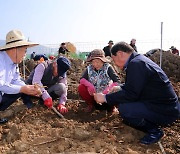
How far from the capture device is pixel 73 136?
335 centimetres

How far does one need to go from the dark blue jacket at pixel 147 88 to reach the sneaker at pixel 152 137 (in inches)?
9.1

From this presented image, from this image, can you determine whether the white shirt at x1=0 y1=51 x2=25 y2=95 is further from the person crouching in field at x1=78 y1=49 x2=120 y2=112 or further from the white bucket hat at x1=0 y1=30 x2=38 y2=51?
the person crouching in field at x1=78 y1=49 x2=120 y2=112

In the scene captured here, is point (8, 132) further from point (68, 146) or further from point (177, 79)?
point (177, 79)

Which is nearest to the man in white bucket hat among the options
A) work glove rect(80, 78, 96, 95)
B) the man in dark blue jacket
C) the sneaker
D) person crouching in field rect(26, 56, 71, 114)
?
person crouching in field rect(26, 56, 71, 114)

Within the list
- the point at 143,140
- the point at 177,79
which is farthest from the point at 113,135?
the point at 177,79

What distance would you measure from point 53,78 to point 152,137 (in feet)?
6.57

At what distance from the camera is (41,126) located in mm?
3842

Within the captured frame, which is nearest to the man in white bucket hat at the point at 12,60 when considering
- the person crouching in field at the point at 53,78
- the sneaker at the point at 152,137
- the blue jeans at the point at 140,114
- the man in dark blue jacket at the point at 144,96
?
the person crouching in field at the point at 53,78

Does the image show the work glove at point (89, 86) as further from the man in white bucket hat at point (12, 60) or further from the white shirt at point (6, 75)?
the white shirt at point (6, 75)

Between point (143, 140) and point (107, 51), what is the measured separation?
935 cm

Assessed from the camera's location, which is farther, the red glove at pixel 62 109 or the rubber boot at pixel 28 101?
the rubber boot at pixel 28 101

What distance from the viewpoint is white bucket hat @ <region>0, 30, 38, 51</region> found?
3806 millimetres

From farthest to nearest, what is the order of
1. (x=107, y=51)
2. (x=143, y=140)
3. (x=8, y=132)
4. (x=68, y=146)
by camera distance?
(x=107, y=51), (x=8, y=132), (x=143, y=140), (x=68, y=146)

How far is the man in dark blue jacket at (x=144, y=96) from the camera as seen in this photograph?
3.15 metres
